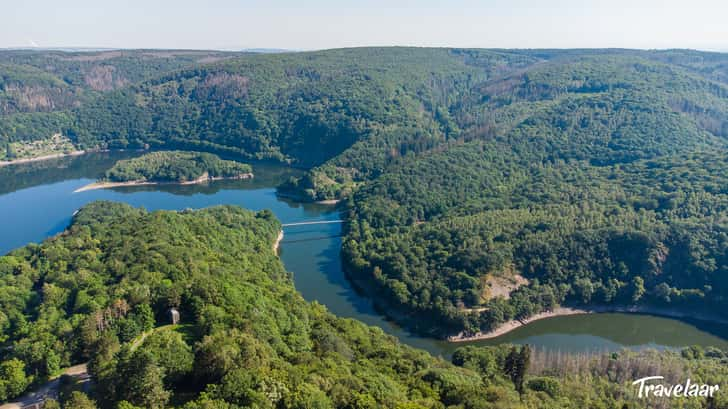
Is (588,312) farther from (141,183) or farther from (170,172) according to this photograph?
(141,183)

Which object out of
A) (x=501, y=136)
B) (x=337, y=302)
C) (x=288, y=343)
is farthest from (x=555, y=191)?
(x=288, y=343)

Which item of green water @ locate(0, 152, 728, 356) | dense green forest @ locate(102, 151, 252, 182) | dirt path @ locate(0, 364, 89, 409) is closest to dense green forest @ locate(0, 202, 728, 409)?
dirt path @ locate(0, 364, 89, 409)

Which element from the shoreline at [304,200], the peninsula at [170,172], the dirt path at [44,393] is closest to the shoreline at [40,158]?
the peninsula at [170,172]

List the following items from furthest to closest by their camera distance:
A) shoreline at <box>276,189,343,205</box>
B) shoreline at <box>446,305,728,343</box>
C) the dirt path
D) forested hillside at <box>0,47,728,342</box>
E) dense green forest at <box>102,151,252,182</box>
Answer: dense green forest at <box>102,151,252,182</box> → shoreline at <box>276,189,343,205</box> → forested hillside at <box>0,47,728,342</box> → shoreline at <box>446,305,728,343</box> → the dirt path

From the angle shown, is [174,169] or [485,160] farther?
[174,169]

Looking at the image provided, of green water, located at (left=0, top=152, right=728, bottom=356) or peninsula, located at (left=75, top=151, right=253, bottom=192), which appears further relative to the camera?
peninsula, located at (left=75, top=151, right=253, bottom=192)

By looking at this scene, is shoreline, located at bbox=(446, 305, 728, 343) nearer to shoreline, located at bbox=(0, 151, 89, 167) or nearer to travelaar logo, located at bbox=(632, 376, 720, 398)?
travelaar logo, located at bbox=(632, 376, 720, 398)

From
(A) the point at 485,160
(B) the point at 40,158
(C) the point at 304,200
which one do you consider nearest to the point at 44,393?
(C) the point at 304,200

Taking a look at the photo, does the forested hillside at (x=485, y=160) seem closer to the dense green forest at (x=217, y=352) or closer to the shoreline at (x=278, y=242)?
the shoreline at (x=278, y=242)
